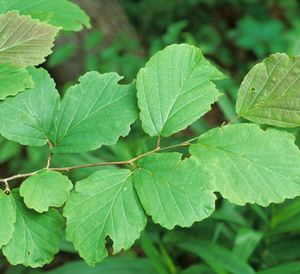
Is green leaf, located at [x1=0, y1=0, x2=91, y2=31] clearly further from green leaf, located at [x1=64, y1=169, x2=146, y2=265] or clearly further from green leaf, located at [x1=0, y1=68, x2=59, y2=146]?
green leaf, located at [x1=64, y1=169, x2=146, y2=265]

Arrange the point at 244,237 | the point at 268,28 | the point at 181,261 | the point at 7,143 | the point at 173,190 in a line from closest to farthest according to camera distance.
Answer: the point at 173,190, the point at 244,237, the point at 181,261, the point at 7,143, the point at 268,28

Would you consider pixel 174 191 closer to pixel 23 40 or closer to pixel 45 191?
A: pixel 45 191

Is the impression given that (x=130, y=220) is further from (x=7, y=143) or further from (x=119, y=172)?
(x=7, y=143)

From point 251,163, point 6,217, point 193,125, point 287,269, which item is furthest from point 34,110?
point 193,125


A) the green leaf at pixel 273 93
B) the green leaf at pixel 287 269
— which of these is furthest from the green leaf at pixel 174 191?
the green leaf at pixel 287 269

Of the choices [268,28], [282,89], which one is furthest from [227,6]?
[282,89]

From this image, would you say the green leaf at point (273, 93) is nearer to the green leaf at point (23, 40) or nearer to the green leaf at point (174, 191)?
the green leaf at point (174, 191)
